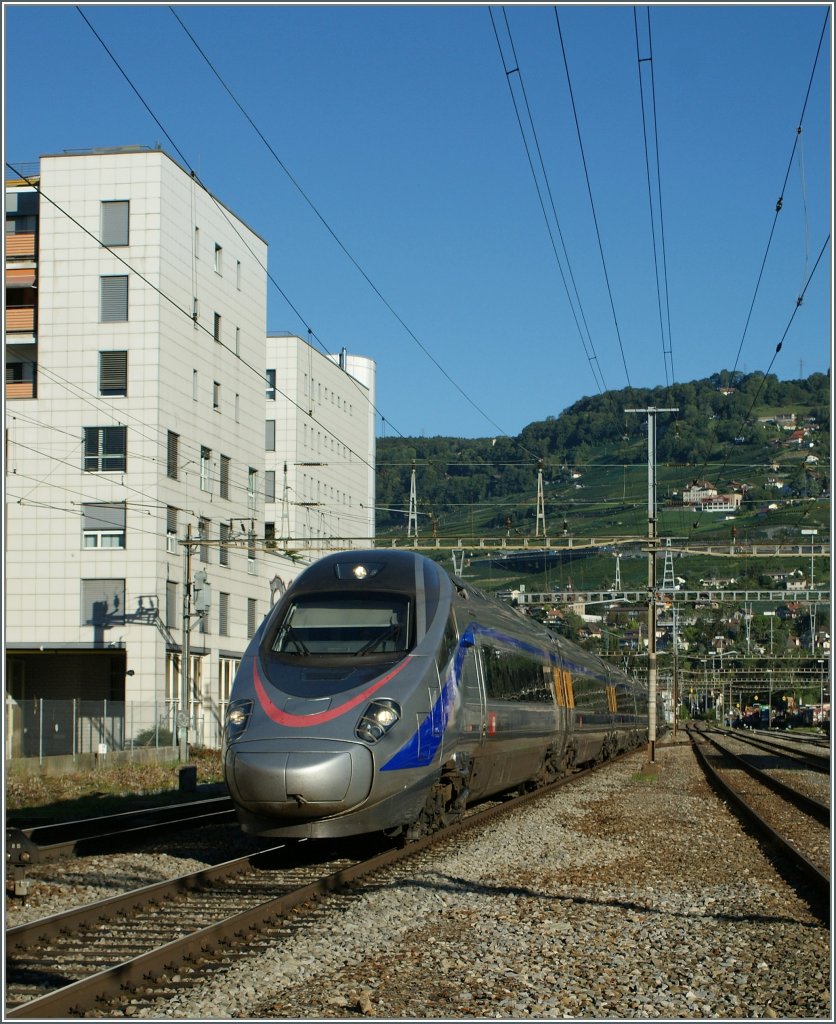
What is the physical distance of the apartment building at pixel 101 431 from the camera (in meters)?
48.1

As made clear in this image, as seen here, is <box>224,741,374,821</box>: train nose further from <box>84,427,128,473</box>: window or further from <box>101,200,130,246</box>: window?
<box>101,200,130,246</box>: window

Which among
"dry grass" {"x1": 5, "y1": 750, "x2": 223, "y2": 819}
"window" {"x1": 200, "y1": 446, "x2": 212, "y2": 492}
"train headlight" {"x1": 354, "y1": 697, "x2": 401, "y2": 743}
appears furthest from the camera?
"window" {"x1": 200, "y1": 446, "x2": 212, "y2": 492}

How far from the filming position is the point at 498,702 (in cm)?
1814

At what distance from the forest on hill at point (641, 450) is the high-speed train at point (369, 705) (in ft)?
118

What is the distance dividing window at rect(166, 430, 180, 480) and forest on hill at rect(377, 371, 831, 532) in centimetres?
1145

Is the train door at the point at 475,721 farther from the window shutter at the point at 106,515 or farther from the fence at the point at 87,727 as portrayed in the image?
the window shutter at the point at 106,515

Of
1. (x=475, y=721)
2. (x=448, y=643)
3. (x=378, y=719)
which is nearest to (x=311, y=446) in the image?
(x=475, y=721)

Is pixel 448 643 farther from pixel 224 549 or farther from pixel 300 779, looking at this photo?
pixel 224 549

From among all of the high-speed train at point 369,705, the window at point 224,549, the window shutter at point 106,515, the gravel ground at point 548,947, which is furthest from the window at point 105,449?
the gravel ground at point 548,947

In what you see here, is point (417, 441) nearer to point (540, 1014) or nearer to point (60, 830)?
point (60, 830)

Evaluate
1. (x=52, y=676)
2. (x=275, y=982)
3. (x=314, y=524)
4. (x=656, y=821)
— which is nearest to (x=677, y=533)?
(x=314, y=524)

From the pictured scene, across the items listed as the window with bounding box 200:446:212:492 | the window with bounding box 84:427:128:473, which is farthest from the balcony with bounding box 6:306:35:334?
the window with bounding box 200:446:212:492

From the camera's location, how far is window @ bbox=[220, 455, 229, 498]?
180ft

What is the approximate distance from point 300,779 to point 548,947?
13.2ft
